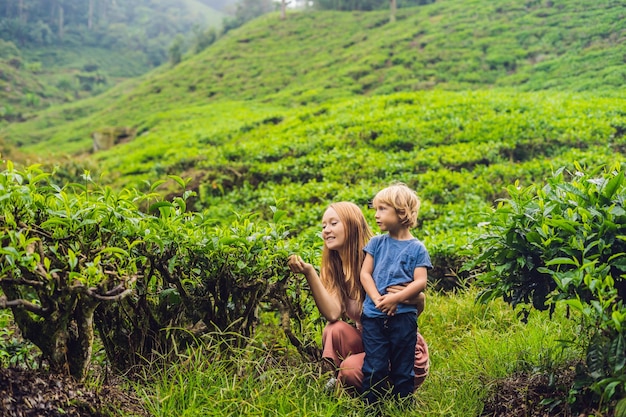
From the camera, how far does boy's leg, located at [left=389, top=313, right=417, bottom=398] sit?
125 inches

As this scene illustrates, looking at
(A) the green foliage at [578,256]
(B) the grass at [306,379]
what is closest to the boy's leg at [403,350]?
(B) the grass at [306,379]

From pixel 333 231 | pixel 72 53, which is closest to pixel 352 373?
pixel 333 231

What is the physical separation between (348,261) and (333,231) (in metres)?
0.23

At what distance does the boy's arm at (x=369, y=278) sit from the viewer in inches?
127

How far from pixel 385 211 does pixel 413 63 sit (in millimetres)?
23885

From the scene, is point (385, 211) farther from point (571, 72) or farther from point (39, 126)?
point (39, 126)

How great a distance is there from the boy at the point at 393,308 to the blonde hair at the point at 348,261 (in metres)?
0.22

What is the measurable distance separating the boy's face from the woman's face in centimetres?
29

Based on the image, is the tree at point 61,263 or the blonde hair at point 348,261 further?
the blonde hair at point 348,261

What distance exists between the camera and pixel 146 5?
402 ft

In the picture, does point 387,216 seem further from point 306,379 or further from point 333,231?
point 306,379

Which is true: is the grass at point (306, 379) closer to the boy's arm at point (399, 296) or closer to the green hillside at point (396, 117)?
the boy's arm at point (399, 296)

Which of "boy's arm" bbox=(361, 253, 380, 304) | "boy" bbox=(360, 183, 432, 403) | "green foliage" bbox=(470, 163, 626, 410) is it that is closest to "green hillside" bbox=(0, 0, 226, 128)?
"boy's arm" bbox=(361, 253, 380, 304)

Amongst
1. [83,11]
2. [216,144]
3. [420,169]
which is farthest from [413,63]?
[83,11]
